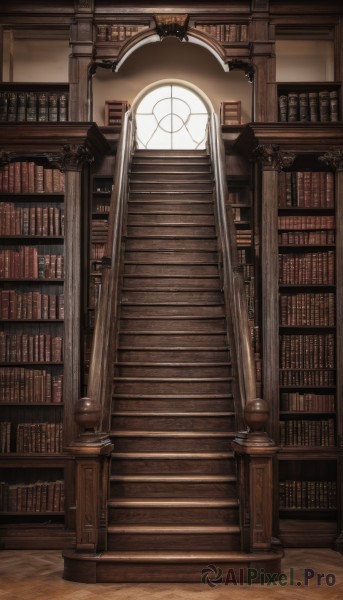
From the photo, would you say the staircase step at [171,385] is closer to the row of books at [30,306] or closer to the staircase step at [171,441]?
the staircase step at [171,441]

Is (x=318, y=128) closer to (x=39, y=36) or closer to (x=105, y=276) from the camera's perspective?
(x=105, y=276)

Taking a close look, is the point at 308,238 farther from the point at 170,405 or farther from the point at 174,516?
the point at 174,516

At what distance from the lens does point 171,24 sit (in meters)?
7.46

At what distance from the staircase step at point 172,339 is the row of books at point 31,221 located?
3.40ft

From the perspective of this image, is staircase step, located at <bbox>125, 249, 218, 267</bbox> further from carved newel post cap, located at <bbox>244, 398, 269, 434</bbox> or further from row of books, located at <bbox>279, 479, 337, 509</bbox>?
carved newel post cap, located at <bbox>244, 398, 269, 434</bbox>

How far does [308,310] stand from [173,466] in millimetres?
1904

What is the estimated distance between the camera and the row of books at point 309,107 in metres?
7.39

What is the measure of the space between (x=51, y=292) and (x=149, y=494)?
7.16 ft

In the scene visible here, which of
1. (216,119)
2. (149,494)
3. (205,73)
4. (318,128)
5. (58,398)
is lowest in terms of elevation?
(149,494)

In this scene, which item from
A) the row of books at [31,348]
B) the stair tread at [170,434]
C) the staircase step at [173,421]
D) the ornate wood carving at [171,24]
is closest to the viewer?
the stair tread at [170,434]

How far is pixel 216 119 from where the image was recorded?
29.0ft

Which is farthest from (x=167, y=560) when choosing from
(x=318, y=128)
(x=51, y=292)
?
(x=318, y=128)

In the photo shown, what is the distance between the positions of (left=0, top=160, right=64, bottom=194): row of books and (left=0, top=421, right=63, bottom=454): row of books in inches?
76.3

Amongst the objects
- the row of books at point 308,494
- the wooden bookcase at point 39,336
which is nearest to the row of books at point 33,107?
the wooden bookcase at point 39,336
